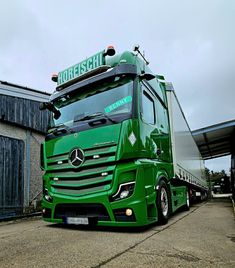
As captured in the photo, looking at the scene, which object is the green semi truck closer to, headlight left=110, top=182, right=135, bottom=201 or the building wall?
headlight left=110, top=182, right=135, bottom=201

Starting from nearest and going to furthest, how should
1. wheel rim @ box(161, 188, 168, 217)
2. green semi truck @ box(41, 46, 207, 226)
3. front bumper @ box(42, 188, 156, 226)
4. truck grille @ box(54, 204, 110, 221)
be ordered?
front bumper @ box(42, 188, 156, 226) → green semi truck @ box(41, 46, 207, 226) → truck grille @ box(54, 204, 110, 221) → wheel rim @ box(161, 188, 168, 217)

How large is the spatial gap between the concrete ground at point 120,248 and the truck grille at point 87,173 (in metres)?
0.74

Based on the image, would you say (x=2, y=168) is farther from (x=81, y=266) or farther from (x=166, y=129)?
(x=81, y=266)

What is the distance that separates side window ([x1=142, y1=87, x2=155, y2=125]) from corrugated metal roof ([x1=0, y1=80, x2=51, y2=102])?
273 inches

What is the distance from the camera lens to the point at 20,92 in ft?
40.4

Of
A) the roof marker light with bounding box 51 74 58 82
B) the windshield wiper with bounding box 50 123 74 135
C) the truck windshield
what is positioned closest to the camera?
the truck windshield

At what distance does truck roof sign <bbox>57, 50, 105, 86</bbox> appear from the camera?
5918 mm

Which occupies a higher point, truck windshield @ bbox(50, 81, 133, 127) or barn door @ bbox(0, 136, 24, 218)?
truck windshield @ bbox(50, 81, 133, 127)

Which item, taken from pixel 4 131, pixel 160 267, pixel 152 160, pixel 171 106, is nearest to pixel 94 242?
pixel 160 267

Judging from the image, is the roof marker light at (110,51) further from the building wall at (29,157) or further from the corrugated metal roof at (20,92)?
the corrugated metal roof at (20,92)

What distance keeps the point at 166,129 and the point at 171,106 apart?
918 mm

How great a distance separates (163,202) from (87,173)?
5.86 feet

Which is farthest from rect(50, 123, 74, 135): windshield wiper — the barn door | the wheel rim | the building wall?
the building wall

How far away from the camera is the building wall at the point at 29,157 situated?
9.90m
